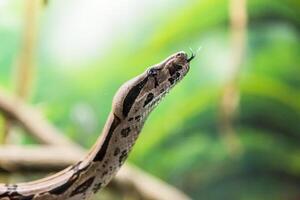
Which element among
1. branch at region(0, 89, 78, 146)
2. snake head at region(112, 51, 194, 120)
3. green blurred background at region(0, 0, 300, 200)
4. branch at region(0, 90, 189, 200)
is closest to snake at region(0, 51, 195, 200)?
snake head at region(112, 51, 194, 120)

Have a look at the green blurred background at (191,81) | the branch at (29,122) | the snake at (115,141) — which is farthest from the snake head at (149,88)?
the green blurred background at (191,81)

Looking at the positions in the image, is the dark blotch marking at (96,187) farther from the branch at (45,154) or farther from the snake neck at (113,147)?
the branch at (45,154)

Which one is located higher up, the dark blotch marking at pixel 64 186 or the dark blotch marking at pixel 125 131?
the dark blotch marking at pixel 125 131

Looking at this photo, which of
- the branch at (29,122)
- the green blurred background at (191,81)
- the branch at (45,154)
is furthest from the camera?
the green blurred background at (191,81)

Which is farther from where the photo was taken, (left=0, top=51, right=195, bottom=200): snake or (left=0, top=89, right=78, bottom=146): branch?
(left=0, top=89, right=78, bottom=146): branch

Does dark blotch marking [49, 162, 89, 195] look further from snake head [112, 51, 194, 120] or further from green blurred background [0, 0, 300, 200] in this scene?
green blurred background [0, 0, 300, 200]

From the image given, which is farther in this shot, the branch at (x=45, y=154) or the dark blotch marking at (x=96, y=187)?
the branch at (x=45, y=154)

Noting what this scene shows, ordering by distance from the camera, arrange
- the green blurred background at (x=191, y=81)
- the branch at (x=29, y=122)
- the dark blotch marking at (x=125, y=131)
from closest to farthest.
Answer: the dark blotch marking at (x=125, y=131) < the branch at (x=29, y=122) < the green blurred background at (x=191, y=81)
